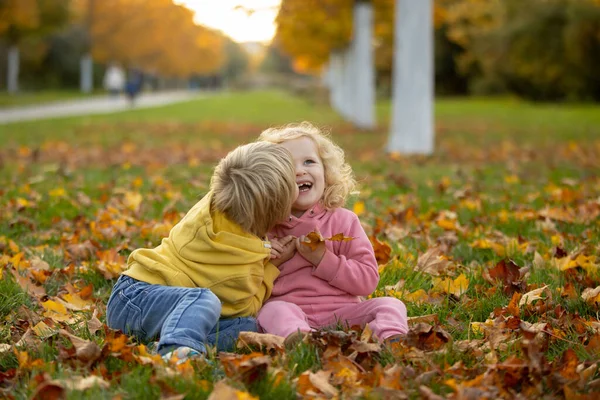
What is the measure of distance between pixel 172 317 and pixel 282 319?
1.49ft

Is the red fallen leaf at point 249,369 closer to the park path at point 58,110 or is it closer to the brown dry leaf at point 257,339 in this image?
the brown dry leaf at point 257,339

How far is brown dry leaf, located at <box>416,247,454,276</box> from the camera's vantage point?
13.0ft

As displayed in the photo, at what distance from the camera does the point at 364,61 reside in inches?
703

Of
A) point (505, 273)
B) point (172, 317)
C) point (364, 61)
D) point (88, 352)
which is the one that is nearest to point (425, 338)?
point (172, 317)

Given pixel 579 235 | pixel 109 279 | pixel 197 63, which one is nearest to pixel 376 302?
pixel 109 279

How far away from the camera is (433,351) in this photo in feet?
8.89

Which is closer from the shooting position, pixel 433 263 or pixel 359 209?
pixel 433 263

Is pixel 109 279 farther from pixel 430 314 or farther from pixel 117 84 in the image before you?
pixel 117 84

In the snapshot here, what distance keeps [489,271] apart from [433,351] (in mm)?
1137

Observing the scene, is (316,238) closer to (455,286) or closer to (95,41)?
(455,286)

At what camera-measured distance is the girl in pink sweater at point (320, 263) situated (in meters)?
3.03

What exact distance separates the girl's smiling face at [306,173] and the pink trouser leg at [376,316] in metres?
0.47

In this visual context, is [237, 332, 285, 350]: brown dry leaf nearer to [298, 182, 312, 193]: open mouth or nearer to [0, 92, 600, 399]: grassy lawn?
[0, 92, 600, 399]: grassy lawn

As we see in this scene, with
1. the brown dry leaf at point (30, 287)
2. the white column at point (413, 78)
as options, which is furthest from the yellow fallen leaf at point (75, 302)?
the white column at point (413, 78)
